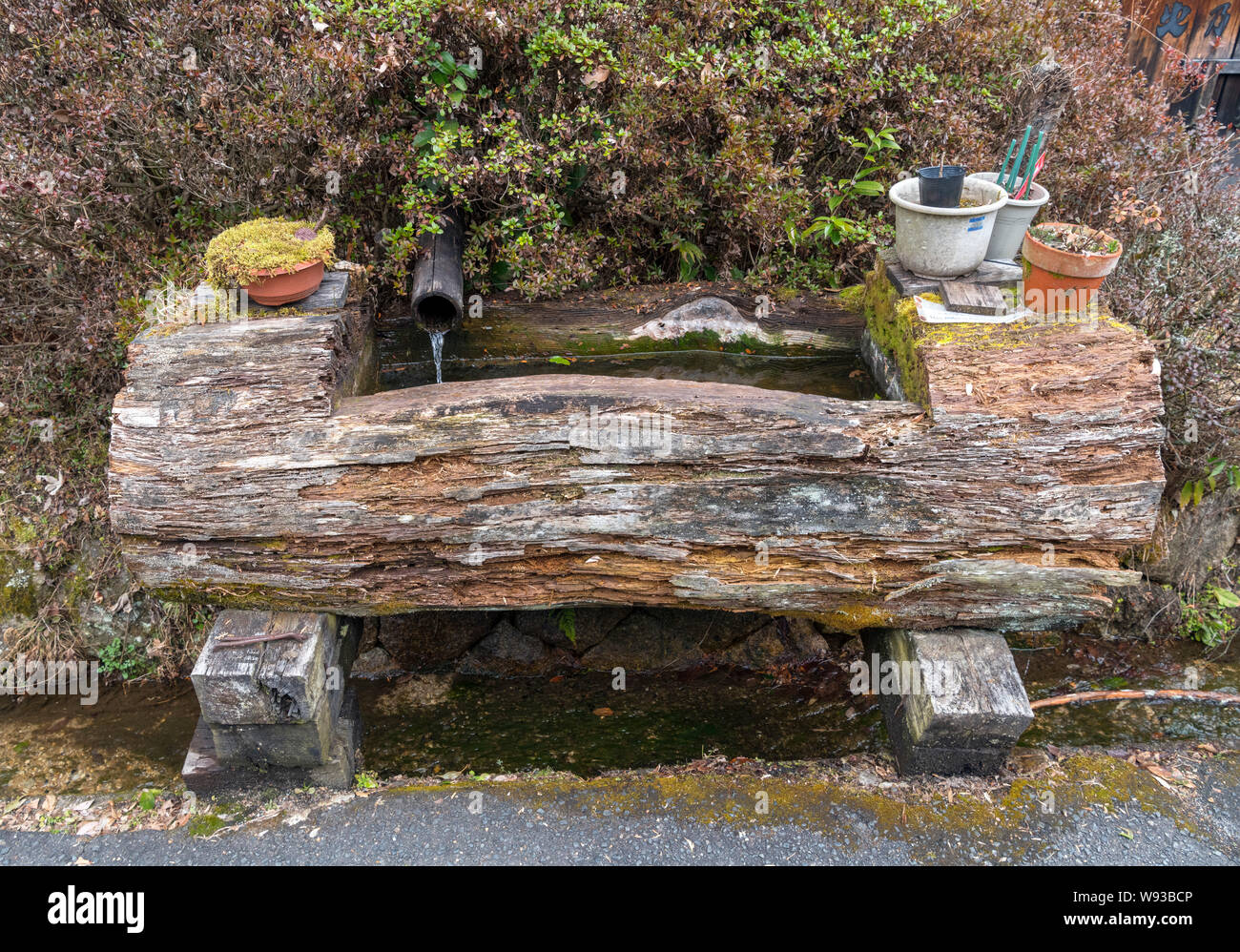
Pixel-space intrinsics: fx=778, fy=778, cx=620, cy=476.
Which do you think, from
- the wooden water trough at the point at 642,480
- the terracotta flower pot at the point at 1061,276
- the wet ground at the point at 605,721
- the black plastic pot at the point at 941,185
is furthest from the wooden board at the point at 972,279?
the wet ground at the point at 605,721

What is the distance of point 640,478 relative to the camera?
3125 mm

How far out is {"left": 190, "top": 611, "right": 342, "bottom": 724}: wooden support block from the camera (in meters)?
3.12

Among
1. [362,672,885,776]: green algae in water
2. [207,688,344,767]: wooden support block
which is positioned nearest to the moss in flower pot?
[207,688,344,767]: wooden support block

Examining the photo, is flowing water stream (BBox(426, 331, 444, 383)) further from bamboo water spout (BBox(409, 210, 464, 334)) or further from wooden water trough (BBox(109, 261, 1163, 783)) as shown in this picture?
wooden water trough (BBox(109, 261, 1163, 783))

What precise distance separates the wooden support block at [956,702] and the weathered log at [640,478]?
32 centimetres

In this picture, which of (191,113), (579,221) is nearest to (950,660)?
(579,221)

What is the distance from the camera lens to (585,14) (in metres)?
4.27

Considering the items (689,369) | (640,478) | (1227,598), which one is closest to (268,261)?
(640,478)

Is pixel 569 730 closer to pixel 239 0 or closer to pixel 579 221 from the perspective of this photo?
pixel 579 221

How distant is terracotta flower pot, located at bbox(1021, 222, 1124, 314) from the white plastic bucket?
0.22m

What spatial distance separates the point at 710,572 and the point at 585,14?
10.4 feet

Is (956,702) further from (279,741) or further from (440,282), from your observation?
(440,282)
